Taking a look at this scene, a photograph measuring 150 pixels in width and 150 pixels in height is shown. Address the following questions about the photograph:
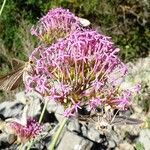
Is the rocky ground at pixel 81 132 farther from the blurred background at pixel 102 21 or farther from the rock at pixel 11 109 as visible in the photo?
the blurred background at pixel 102 21

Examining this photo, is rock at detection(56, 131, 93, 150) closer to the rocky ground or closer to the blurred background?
the rocky ground

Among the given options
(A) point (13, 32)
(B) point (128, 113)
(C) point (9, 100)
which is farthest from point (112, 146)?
(A) point (13, 32)

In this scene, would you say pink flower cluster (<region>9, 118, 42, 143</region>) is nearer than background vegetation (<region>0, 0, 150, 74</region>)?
Yes

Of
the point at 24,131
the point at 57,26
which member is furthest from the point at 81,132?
the point at 57,26

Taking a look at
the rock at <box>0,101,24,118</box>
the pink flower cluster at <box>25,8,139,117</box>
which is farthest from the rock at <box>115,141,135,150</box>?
the pink flower cluster at <box>25,8,139,117</box>

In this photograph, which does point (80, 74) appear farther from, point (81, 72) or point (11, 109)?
point (11, 109)

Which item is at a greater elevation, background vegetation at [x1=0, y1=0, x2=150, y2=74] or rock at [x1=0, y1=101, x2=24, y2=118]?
background vegetation at [x1=0, y1=0, x2=150, y2=74]

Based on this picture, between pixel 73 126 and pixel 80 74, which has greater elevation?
pixel 80 74
